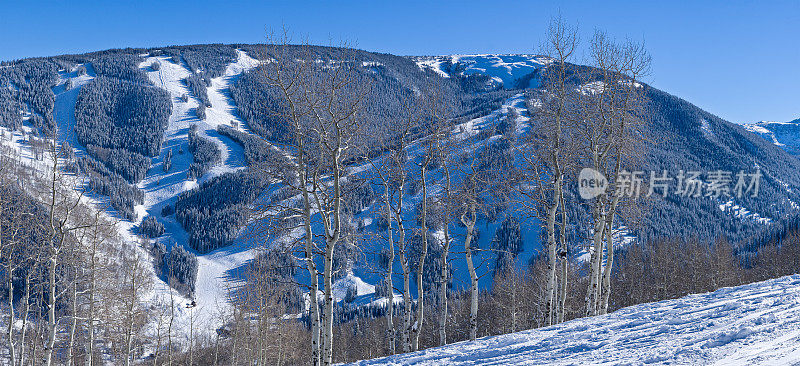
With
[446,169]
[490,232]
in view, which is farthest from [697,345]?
[490,232]

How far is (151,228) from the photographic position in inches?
5896

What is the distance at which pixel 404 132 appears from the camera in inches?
645

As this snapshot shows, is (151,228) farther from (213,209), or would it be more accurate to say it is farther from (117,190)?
(117,190)

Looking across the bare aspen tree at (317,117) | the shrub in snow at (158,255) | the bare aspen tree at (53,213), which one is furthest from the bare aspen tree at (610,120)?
the shrub in snow at (158,255)

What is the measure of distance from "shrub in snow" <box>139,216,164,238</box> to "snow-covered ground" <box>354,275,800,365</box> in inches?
6323

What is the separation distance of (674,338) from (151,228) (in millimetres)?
168649

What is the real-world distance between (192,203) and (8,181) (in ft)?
542

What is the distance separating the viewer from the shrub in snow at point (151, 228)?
14850 cm

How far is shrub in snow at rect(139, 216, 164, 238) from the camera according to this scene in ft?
487

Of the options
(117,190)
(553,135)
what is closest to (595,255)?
(553,135)

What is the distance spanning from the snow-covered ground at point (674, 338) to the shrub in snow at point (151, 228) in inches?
6323

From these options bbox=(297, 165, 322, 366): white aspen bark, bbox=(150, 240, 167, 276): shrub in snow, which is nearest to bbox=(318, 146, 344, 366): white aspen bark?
bbox=(297, 165, 322, 366): white aspen bark

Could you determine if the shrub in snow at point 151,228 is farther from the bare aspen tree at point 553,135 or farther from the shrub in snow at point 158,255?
the bare aspen tree at point 553,135

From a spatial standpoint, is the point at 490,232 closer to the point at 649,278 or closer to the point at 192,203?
the point at 649,278
